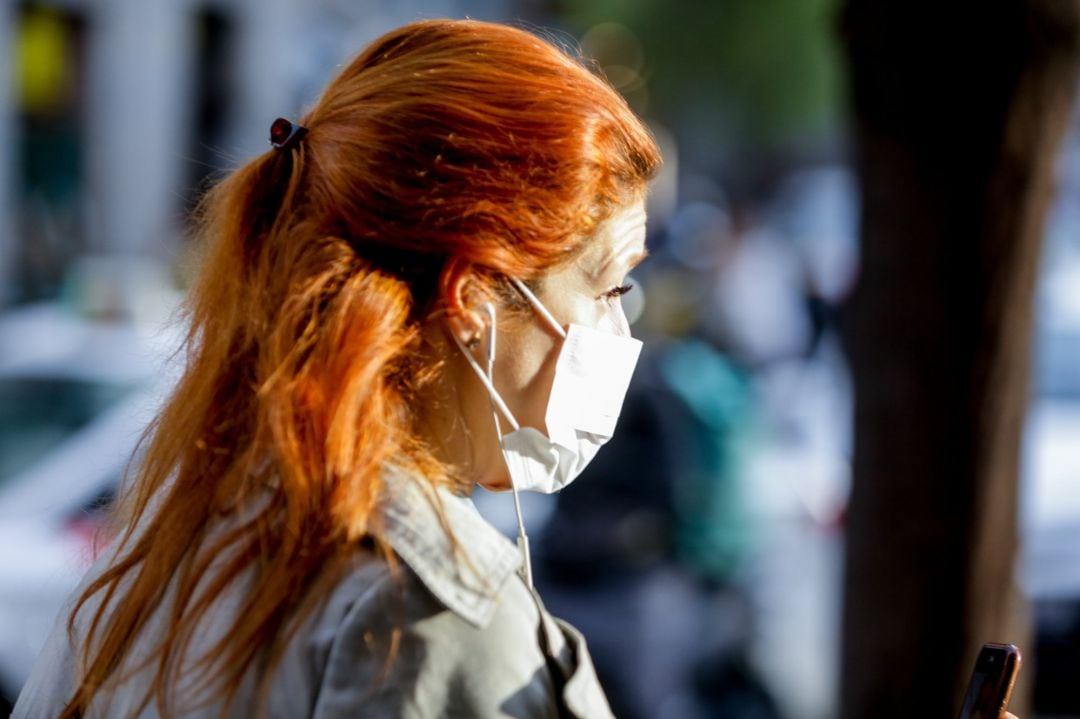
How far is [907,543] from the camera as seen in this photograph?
148 inches

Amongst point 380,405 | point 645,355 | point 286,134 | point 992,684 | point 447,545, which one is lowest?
point 645,355

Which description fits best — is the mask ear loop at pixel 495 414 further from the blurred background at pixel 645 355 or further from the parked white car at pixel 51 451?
the parked white car at pixel 51 451

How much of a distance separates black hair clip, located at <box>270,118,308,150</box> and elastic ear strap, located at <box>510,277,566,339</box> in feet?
1.00

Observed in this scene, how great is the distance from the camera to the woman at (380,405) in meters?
1.46

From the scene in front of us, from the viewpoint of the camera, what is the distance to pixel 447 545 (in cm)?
151

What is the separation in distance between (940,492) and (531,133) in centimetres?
241

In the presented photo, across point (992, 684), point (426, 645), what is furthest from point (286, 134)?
point (992, 684)

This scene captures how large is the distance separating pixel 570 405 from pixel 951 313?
7.02 feet

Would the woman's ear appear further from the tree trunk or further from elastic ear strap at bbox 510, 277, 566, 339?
the tree trunk

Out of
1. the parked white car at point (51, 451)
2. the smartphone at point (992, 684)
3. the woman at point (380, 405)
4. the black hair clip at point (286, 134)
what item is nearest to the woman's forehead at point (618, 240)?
the woman at point (380, 405)

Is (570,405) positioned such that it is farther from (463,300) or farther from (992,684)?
(992,684)

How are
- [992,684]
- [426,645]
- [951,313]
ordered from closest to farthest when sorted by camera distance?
[426,645], [992,684], [951,313]

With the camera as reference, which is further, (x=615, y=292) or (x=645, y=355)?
(x=645, y=355)

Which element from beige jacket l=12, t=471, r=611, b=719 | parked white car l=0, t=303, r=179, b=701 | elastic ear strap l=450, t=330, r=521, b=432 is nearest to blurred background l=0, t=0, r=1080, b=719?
parked white car l=0, t=303, r=179, b=701
